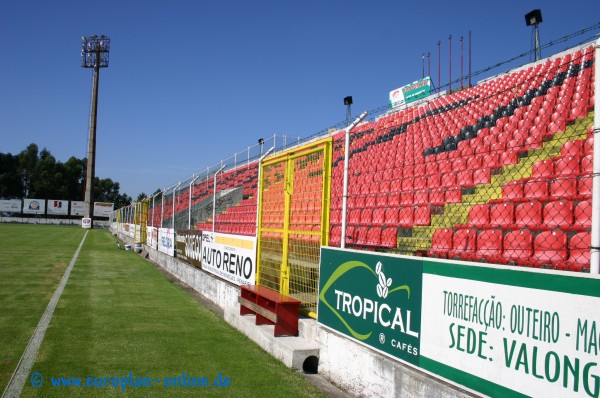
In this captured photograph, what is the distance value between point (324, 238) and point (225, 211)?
5.96 meters

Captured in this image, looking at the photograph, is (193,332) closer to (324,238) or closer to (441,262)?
(324,238)

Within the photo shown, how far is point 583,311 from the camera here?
2424 millimetres

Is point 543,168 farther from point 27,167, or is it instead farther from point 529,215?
point 27,167

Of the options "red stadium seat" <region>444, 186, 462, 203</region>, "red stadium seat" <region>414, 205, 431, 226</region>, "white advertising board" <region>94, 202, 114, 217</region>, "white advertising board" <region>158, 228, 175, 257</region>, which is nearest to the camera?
"red stadium seat" <region>444, 186, 462, 203</region>

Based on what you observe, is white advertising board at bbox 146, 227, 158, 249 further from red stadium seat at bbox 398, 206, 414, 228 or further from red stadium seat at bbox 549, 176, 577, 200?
red stadium seat at bbox 549, 176, 577, 200

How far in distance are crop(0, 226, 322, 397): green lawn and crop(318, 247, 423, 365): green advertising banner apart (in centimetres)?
72

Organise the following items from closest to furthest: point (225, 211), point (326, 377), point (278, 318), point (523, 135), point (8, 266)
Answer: point (326, 377) < point (278, 318) < point (523, 135) < point (225, 211) < point (8, 266)

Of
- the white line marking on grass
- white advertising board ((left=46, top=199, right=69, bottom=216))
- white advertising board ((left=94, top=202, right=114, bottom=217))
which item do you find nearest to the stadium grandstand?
the white line marking on grass

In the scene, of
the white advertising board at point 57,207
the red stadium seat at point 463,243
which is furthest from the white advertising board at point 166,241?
the white advertising board at point 57,207

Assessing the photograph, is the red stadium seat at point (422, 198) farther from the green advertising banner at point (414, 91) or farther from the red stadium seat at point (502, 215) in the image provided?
the green advertising banner at point (414, 91)

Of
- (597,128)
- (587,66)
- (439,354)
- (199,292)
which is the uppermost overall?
(587,66)

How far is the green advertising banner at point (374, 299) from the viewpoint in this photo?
3707 mm

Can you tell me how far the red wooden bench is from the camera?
5.45 m

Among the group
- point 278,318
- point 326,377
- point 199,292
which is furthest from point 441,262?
point 199,292
